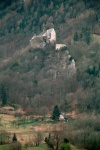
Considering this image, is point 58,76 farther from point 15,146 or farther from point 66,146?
point 15,146

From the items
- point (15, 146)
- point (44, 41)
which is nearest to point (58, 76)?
point (44, 41)

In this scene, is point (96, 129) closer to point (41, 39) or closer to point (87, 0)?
point (41, 39)

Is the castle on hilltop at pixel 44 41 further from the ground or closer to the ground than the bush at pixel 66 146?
further from the ground

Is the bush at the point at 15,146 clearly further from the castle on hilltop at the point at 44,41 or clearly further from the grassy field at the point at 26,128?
the castle on hilltop at the point at 44,41

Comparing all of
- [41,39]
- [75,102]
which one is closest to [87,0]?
[41,39]

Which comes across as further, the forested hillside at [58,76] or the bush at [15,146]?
the forested hillside at [58,76]

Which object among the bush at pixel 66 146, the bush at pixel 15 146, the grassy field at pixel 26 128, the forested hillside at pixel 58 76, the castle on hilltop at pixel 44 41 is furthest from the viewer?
the castle on hilltop at pixel 44 41

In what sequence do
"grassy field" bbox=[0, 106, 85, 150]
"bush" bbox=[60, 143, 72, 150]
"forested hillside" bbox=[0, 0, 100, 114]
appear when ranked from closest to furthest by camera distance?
"bush" bbox=[60, 143, 72, 150]
"grassy field" bbox=[0, 106, 85, 150]
"forested hillside" bbox=[0, 0, 100, 114]

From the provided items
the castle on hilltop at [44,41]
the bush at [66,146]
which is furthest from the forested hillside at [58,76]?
the bush at [66,146]

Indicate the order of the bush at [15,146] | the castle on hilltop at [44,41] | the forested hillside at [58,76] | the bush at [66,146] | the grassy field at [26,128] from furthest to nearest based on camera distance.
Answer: the castle on hilltop at [44,41]
the forested hillside at [58,76]
the grassy field at [26,128]
the bush at [66,146]
the bush at [15,146]

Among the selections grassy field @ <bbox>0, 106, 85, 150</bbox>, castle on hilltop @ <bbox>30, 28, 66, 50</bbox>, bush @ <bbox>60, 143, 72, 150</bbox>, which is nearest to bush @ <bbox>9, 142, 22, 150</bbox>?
grassy field @ <bbox>0, 106, 85, 150</bbox>

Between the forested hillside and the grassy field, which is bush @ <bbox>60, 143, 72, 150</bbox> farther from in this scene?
the forested hillside
